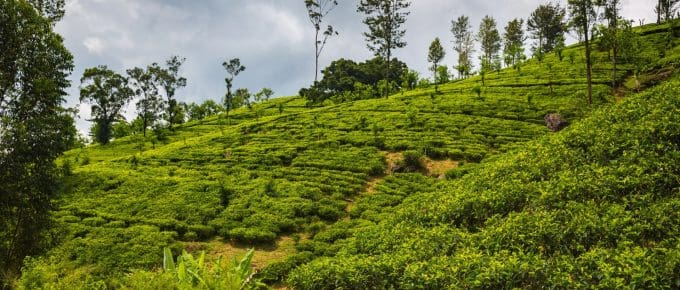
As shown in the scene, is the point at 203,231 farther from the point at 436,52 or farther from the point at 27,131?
the point at 436,52

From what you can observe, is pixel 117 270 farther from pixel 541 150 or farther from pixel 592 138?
pixel 592 138

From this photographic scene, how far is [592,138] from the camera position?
19.4m

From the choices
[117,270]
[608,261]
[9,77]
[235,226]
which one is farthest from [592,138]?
[9,77]

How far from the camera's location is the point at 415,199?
2745cm

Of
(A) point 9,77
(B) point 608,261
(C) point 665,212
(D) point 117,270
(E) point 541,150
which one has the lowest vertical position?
(D) point 117,270

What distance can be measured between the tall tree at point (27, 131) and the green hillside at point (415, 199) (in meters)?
1.74

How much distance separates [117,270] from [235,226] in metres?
6.78

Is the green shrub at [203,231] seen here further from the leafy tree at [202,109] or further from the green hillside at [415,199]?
the leafy tree at [202,109]

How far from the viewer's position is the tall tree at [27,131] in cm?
1931

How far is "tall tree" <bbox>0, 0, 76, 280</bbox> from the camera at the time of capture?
1931 centimetres

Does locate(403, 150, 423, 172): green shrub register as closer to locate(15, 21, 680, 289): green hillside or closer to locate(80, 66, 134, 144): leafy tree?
locate(15, 21, 680, 289): green hillside

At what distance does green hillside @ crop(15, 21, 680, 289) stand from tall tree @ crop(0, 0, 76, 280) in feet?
5.70

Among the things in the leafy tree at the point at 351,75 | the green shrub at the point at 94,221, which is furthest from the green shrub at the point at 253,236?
the leafy tree at the point at 351,75

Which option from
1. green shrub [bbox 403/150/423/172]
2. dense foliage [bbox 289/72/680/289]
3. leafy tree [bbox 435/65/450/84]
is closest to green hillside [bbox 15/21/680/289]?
dense foliage [bbox 289/72/680/289]
